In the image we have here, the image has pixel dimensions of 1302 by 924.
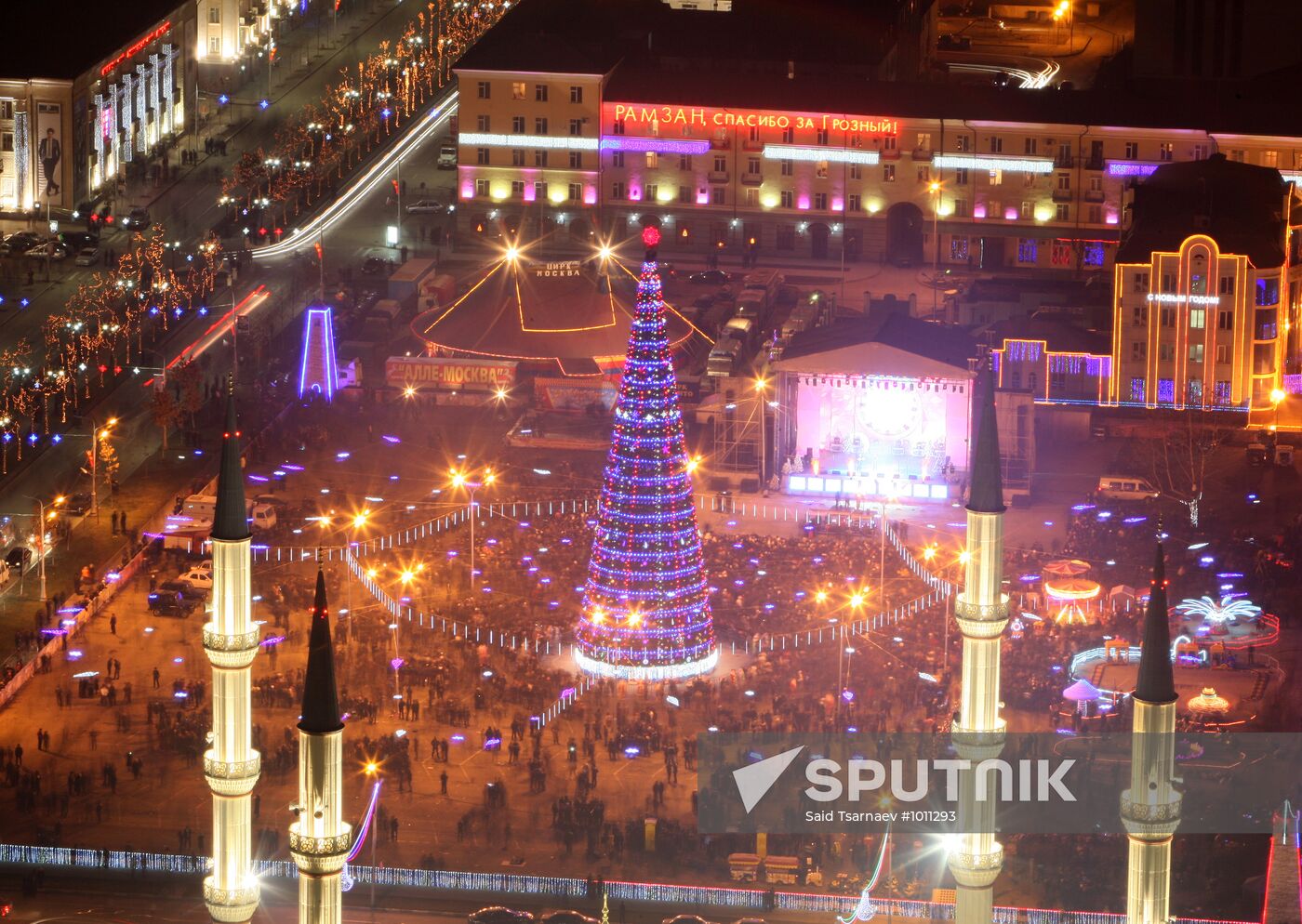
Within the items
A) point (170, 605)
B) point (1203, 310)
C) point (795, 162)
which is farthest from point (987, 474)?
point (795, 162)

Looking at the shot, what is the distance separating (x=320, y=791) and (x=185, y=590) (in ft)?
138

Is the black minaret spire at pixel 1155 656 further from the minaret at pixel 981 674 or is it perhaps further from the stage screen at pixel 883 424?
the stage screen at pixel 883 424

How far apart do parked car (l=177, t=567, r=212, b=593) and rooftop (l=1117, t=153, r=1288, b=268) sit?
38238 mm

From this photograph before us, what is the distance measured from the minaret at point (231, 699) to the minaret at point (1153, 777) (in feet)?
51.9

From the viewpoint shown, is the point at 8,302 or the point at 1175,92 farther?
the point at 1175,92

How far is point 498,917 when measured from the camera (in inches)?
2906

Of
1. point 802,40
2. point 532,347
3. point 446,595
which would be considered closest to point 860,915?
point 446,595

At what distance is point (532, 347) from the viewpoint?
413 ft

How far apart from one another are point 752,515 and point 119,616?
21754 mm

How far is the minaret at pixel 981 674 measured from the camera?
2436 inches

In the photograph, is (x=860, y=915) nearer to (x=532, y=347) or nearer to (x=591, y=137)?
(x=532, y=347)

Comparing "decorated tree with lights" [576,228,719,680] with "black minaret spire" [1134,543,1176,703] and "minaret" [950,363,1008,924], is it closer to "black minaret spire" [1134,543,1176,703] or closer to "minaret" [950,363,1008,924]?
"minaret" [950,363,1008,924]

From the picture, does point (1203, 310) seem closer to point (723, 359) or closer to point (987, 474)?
point (723, 359)

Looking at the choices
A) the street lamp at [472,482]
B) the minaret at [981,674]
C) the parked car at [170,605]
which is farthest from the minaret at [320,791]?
the street lamp at [472,482]
